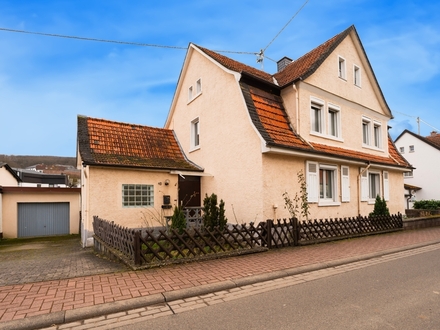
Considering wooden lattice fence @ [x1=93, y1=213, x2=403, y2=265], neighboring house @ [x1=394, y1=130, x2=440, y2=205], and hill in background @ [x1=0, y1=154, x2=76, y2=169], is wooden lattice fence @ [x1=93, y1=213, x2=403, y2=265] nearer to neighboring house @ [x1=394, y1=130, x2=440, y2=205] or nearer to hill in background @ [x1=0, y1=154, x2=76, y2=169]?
neighboring house @ [x1=394, y1=130, x2=440, y2=205]

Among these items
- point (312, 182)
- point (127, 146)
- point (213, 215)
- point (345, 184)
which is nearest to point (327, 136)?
point (345, 184)

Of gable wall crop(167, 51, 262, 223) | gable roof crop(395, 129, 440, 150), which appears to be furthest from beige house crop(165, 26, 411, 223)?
gable roof crop(395, 129, 440, 150)

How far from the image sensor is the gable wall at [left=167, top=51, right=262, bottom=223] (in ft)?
33.5

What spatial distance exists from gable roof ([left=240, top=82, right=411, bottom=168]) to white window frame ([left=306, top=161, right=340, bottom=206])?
25.6 inches

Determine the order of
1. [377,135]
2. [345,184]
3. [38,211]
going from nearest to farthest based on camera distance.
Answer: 1. [345,184]
2. [377,135]
3. [38,211]

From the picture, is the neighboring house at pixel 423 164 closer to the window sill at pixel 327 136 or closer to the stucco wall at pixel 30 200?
the window sill at pixel 327 136

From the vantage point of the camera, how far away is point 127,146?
12742 mm

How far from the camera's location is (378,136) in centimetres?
1587

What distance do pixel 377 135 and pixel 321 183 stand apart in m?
6.59

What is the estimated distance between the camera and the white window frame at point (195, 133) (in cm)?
1415

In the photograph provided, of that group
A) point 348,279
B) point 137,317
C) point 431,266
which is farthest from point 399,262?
point 137,317

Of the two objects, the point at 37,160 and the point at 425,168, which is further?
the point at 37,160

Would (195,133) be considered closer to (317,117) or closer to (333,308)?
(317,117)

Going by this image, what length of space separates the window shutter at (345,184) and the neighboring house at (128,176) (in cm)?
623
